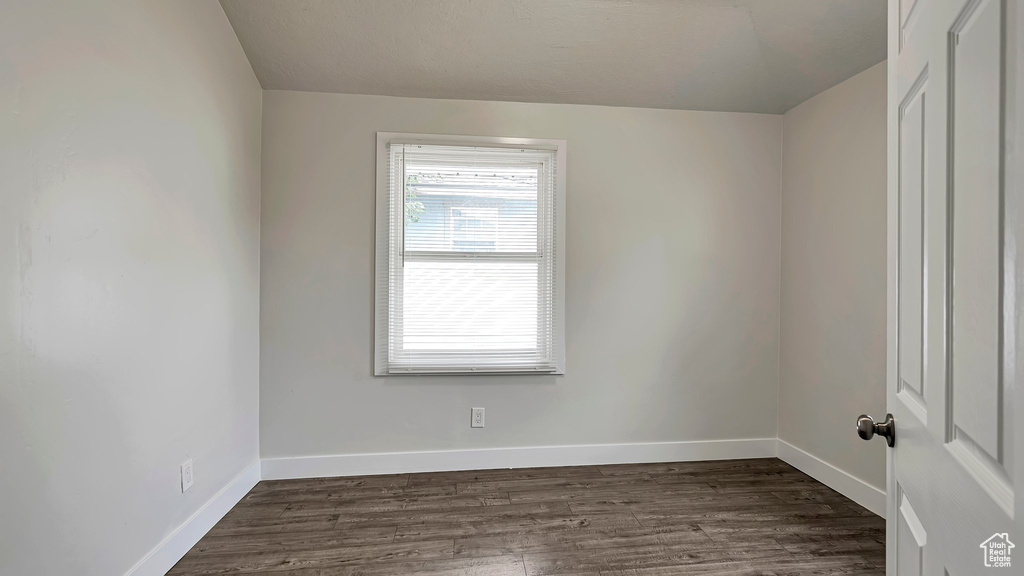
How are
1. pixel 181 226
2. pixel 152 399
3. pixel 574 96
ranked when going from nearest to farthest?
pixel 152 399 < pixel 181 226 < pixel 574 96

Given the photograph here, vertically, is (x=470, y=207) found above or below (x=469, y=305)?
above

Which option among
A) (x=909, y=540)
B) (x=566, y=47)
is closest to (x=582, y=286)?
(x=566, y=47)

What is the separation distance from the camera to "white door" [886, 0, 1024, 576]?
1.72 feet

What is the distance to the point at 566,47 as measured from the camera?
2502 mm

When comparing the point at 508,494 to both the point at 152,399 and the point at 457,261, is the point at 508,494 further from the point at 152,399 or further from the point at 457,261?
the point at 152,399

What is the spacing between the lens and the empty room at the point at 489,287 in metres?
1.21

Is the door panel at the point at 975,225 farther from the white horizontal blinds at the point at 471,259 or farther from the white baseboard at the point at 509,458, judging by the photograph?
the white baseboard at the point at 509,458

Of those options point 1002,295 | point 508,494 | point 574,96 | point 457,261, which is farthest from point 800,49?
point 508,494

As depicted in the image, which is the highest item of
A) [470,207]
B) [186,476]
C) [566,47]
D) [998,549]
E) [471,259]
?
[566,47]

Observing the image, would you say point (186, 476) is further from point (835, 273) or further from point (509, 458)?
point (835, 273)

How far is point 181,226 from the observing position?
1.97 metres

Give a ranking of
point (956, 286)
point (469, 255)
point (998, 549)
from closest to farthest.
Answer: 1. point (998, 549)
2. point (956, 286)
3. point (469, 255)

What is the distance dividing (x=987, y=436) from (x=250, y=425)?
2996 mm

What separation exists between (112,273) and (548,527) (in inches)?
80.0
